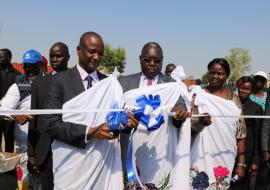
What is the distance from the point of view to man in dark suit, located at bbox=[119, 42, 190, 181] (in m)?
3.90

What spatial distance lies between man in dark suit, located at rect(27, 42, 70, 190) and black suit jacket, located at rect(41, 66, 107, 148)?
2.59 feet

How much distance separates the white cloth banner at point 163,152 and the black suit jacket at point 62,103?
71cm

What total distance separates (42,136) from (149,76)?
118 cm

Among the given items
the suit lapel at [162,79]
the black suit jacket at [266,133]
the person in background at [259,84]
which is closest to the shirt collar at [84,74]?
the suit lapel at [162,79]

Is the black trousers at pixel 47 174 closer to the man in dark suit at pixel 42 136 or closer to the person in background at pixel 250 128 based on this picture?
the man in dark suit at pixel 42 136

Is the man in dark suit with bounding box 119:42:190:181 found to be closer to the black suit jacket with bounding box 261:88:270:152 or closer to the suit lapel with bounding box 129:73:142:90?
the suit lapel with bounding box 129:73:142:90

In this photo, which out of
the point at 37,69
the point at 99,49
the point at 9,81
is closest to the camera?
the point at 99,49

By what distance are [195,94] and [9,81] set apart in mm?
4170

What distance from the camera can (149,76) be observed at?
156 inches

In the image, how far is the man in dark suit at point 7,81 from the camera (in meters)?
7.34

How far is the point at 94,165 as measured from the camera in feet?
10.3

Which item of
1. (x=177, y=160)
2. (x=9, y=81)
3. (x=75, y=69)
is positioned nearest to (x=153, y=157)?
(x=177, y=160)

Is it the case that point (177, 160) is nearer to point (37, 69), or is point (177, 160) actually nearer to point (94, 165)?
point (94, 165)

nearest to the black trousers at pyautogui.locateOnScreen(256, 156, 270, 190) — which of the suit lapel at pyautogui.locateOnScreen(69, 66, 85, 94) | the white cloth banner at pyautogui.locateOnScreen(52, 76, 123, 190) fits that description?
the white cloth banner at pyautogui.locateOnScreen(52, 76, 123, 190)
